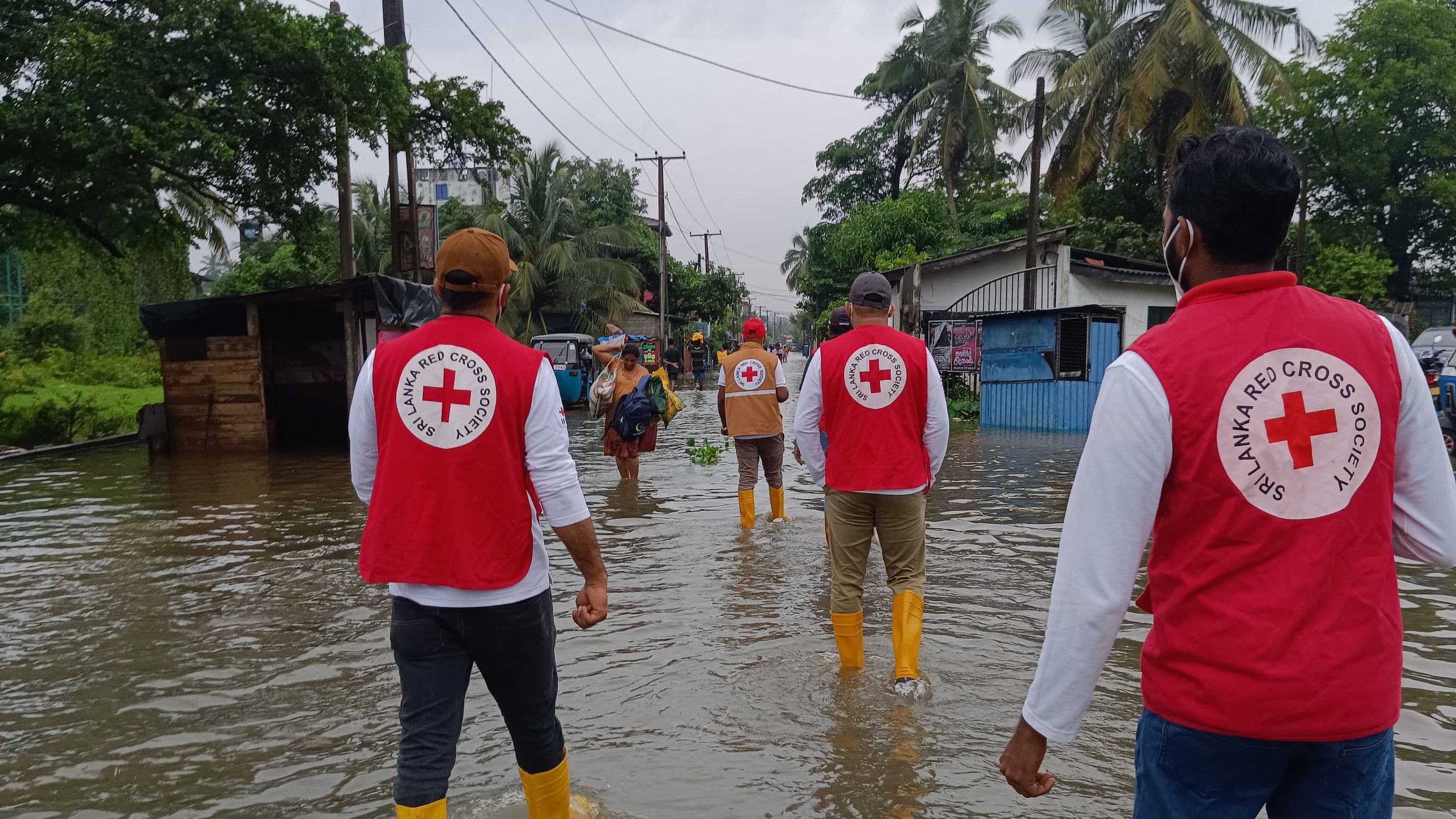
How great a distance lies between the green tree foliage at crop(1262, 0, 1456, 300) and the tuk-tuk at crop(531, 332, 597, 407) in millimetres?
20620

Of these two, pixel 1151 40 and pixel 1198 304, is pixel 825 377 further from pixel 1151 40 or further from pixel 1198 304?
pixel 1151 40

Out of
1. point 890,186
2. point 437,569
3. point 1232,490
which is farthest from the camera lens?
point 890,186

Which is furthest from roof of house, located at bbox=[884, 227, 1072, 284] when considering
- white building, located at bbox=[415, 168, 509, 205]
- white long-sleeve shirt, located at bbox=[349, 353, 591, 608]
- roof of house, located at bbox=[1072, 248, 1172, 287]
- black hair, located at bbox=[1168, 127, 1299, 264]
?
white building, located at bbox=[415, 168, 509, 205]

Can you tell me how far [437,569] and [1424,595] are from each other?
656 cm

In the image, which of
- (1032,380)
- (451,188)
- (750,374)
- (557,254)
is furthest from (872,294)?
(451,188)

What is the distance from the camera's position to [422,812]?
2.84m

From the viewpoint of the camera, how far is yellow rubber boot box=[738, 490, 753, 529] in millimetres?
9133

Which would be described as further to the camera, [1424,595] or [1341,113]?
[1341,113]

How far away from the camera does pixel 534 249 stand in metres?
36.8

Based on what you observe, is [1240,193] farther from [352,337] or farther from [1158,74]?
[1158,74]

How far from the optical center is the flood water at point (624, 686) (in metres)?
3.85

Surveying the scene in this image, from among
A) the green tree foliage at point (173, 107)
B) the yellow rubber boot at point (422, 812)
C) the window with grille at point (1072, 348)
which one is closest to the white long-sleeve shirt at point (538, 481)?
the yellow rubber boot at point (422, 812)

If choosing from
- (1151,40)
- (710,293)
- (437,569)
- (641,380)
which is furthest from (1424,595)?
(710,293)

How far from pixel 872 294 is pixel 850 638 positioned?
171 cm
